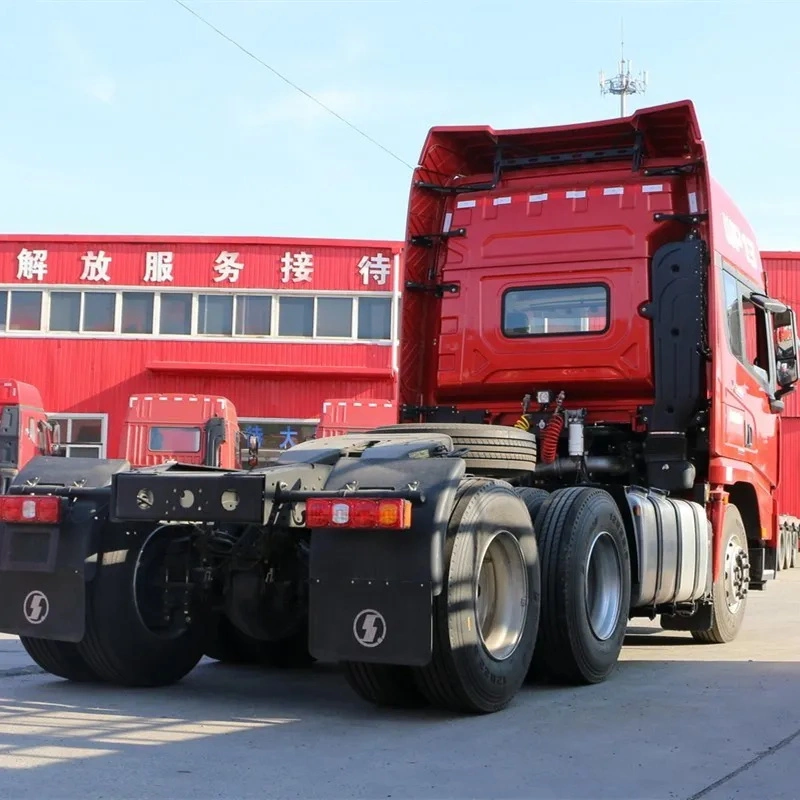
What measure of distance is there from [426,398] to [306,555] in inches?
143

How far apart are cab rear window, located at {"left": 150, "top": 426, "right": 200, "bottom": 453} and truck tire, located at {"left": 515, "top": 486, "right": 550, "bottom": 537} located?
13.6 metres

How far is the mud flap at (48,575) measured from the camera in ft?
21.3

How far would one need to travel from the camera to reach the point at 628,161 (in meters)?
9.87

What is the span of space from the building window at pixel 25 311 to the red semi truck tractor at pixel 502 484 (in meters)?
20.2

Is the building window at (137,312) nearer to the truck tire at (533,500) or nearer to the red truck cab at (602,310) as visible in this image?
the red truck cab at (602,310)

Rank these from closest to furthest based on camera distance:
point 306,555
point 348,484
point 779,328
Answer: point 348,484, point 306,555, point 779,328

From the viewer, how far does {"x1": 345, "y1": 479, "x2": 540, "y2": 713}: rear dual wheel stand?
593 cm

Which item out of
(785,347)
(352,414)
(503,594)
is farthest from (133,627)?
(352,414)

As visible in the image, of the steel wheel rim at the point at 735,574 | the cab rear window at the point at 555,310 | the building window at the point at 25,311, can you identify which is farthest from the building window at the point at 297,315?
the steel wheel rim at the point at 735,574

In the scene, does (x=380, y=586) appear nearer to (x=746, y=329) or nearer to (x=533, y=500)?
(x=533, y=500)

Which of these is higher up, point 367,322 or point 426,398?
point 367,322

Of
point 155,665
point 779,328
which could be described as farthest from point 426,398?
point 155,665

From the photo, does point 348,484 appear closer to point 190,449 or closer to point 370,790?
point 370,790

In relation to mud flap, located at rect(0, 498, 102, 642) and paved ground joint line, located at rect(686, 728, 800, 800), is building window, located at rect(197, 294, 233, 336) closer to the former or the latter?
mud flap, located at rect(0, 498, 102, 642)
